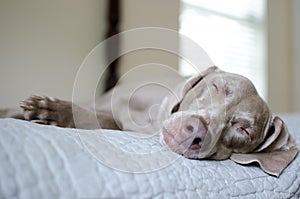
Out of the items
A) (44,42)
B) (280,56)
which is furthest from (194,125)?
(280,56)

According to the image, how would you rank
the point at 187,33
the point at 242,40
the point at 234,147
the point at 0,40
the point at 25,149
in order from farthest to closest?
1. the point at 242,40
2. the point at 187,33
3. the point at 0,40
4. the point at 234,147
5. the point at 25,149

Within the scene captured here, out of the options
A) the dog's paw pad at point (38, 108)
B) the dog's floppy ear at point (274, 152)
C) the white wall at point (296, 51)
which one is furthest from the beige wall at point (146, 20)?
the white wall at point (296, 51)

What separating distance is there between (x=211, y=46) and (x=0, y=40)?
1772 millimetres

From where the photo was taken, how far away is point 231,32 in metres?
3.52

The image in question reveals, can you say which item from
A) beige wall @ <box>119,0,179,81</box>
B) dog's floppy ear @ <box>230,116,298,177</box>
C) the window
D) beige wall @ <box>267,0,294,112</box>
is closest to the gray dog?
dog's floppy ear @ <box>230,116,298,177</box>

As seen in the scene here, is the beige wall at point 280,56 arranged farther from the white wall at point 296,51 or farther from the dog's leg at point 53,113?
the dog's leg at point 53,113

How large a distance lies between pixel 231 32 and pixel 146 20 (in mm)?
973

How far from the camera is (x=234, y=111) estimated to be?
1.19m

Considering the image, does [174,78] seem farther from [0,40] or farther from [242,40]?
[242,40]

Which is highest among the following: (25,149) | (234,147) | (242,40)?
(25,149)

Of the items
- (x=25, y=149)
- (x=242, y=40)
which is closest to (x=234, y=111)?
(x=25, y=149)

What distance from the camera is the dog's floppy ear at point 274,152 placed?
92 centimetres

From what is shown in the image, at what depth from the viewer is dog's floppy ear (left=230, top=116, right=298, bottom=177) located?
0.92 metres

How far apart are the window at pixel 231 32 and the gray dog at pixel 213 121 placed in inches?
71.5
